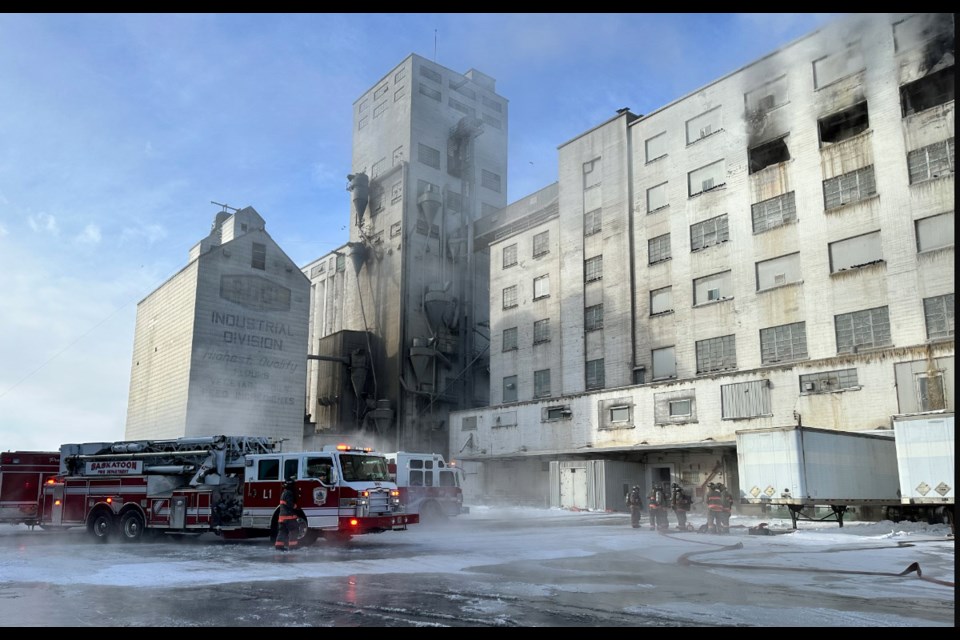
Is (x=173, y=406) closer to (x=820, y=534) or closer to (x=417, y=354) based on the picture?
(x=417, y=354)

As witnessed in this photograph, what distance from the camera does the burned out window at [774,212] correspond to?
32.5 metres

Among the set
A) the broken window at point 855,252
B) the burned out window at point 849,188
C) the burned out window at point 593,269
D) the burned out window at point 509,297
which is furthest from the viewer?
the burned out window at point 509,297

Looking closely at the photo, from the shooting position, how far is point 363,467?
17.0 meters

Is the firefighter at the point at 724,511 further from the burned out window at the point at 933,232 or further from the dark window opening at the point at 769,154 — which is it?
the dark window opening at the point at 769,154

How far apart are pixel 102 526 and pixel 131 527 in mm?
1066

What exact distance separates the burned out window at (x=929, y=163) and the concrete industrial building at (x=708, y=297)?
7 centimetres

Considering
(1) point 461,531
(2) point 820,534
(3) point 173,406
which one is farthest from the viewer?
(3) point 173,406

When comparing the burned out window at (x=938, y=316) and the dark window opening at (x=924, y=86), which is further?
the burned out window at (x=938, y=316)

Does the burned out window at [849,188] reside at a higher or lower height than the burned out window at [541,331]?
higher

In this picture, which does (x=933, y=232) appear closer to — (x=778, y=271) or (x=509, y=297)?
(x=778, y=271)

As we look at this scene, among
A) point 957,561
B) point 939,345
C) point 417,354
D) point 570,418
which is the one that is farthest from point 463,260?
point 957,561

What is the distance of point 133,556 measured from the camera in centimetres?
1470

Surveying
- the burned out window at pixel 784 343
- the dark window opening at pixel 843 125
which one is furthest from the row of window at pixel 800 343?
the dark window opening at pixel 843 125
